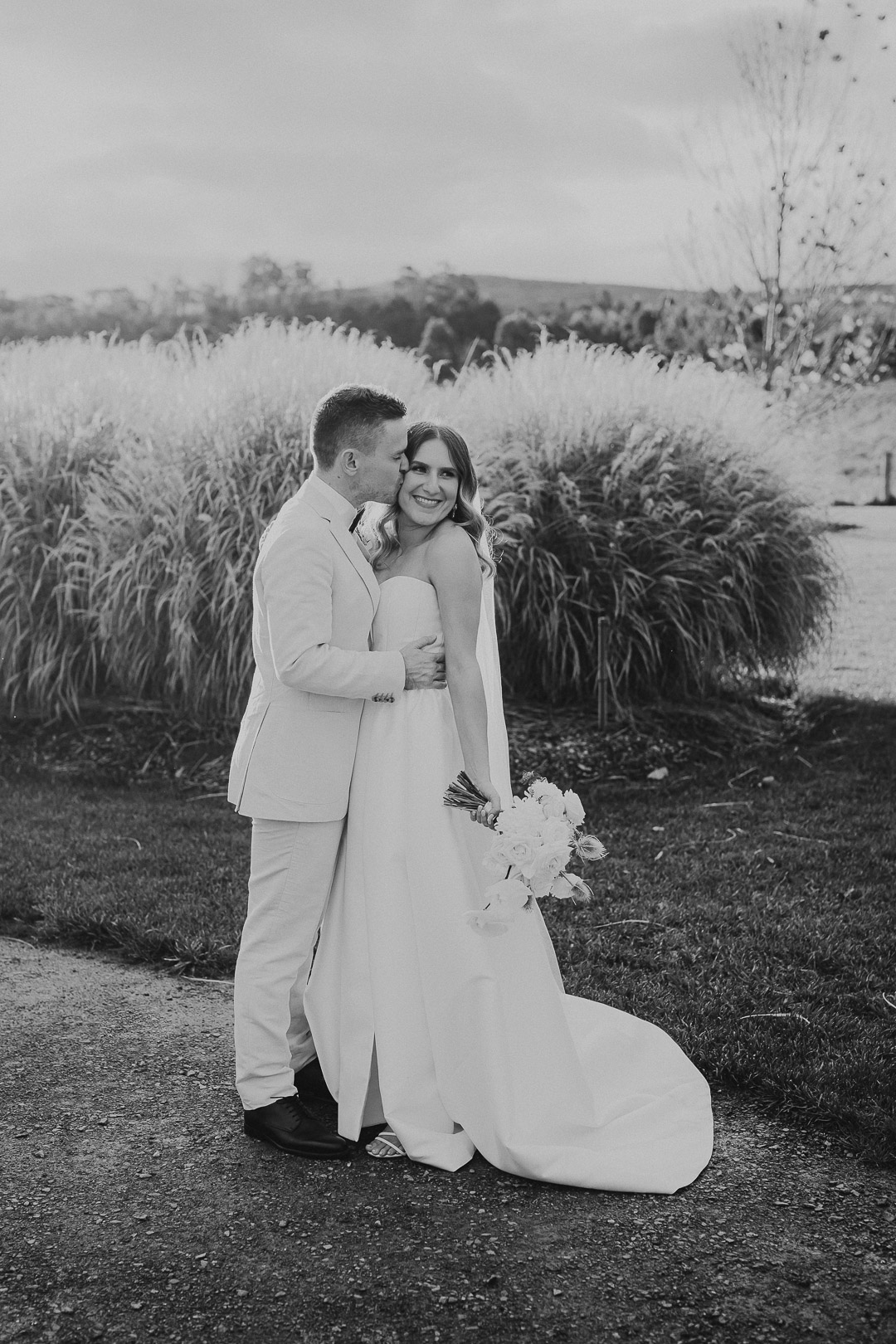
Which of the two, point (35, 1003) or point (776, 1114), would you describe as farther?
Result: point (35, 1003)

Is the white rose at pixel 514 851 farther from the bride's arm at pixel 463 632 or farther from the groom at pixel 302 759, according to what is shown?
the groom at pixel 302 759

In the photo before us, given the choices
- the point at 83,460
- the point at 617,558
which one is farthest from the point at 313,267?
the point at 617,558

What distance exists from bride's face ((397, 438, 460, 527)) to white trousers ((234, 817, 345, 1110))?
875 mm

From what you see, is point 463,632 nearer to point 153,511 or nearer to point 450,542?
point 450,542

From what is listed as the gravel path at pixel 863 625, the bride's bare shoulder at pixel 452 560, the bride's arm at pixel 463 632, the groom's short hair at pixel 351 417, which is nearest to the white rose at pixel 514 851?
the bride's arm at pixel 463 632

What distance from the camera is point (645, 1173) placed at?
284 centimetres

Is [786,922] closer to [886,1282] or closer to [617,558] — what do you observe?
[886,1282]

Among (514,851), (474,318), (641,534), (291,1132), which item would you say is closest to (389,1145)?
(291,1132)

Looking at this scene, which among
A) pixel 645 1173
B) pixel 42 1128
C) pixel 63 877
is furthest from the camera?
pixel 63 877

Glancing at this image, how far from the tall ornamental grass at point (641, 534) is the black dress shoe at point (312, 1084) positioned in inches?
143

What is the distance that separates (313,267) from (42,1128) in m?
18.9

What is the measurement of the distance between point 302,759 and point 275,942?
0.48 metres

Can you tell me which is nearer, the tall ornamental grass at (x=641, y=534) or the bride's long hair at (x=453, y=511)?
the bride's long hair at (x=453, y=511)

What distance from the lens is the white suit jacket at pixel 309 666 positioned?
2.88m
